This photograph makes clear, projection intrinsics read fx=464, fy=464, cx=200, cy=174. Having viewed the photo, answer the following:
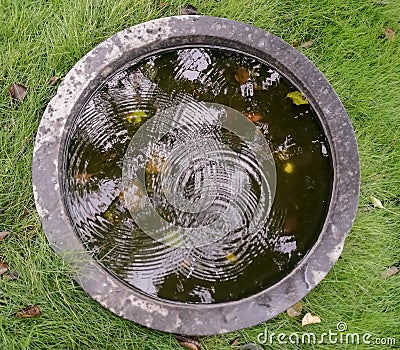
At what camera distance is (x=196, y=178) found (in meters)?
2.22

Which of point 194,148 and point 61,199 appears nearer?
point 61,199

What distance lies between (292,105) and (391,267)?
1006mm

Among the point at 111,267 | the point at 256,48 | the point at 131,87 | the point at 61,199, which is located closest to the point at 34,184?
the point at 61,199

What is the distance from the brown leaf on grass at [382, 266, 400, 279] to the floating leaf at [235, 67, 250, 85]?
1.23m

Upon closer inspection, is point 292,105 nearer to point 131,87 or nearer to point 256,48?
point 256,48

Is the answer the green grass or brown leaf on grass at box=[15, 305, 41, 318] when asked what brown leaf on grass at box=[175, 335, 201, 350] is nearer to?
the green grass

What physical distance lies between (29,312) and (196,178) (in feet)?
3.21

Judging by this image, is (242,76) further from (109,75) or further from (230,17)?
(109,75)

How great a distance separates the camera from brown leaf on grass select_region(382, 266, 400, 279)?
242 centimetres

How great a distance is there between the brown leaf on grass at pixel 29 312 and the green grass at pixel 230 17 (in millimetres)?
27

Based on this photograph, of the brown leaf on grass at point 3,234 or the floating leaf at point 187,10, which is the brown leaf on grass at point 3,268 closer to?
the brown leaf on grass at point 3,234

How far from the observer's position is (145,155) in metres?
2.20

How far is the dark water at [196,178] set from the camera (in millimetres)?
2102

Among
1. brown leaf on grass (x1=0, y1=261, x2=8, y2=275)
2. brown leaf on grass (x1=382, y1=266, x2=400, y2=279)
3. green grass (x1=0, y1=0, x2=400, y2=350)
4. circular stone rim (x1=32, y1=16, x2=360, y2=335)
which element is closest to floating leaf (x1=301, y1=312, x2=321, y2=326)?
green grass (x1=0, y1=0, x2=400, y2=350)
